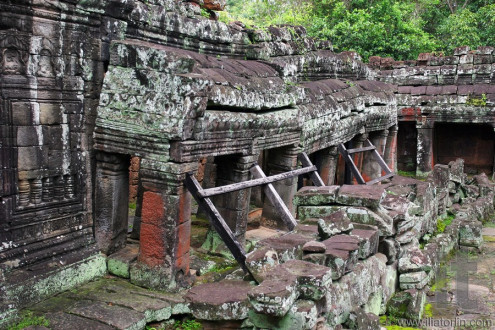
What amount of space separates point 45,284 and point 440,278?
19.1 feet

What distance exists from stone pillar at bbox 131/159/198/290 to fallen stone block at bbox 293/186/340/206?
154cm

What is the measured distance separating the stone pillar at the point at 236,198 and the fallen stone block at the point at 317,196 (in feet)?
4.10

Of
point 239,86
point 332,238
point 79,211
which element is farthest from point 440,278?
point 79,211

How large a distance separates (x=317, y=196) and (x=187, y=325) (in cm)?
236

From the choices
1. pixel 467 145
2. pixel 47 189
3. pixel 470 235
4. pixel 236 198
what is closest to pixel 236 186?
pixel 236 198

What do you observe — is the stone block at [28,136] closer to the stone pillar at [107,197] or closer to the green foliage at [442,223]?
the stone pillar at [107,197]

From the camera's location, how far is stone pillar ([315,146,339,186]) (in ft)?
39.6

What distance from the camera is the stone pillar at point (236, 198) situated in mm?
7965

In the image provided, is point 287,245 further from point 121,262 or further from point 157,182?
point 121,262

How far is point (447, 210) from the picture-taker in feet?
39.9

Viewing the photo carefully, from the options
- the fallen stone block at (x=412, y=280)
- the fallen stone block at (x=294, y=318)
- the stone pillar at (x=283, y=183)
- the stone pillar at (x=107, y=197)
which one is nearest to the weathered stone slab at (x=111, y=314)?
the stone pillar at (x=107, y=197)

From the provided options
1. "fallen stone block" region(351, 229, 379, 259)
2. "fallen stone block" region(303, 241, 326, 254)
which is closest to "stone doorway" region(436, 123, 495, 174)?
"fallen stone block" region(351, 229, 379, 259)

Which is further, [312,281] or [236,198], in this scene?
[236,198]

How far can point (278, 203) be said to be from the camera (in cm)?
760
